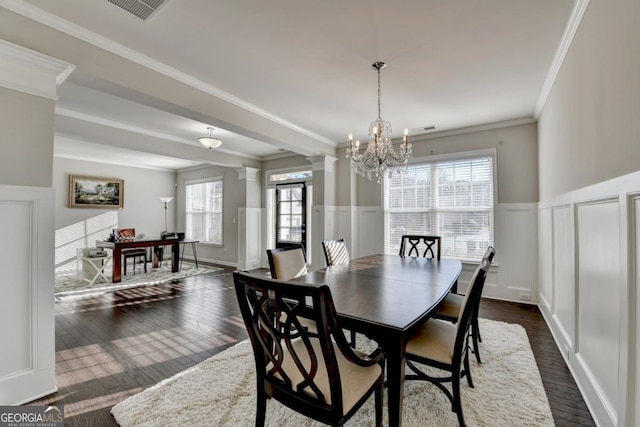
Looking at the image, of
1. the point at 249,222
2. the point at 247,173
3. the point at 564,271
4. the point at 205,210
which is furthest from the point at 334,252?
the point at 205,210

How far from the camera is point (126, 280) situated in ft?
18.1

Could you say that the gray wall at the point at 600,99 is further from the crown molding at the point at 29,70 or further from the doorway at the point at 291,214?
the doorway at the point at 291,214

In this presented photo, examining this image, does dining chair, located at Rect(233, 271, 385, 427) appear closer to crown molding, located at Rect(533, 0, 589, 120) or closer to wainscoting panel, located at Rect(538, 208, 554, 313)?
crown molding, located at Rect(533, 0, 589, 120)

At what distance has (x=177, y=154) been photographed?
5215mm

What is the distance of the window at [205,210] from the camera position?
768cm

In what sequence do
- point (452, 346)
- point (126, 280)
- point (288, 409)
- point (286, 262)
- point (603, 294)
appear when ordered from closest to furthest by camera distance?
point (603, 294)
point (452, 346)
point (288, 409)
point (286, 262)
point (126, 280)

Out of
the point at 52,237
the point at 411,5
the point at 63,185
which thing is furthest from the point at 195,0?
the point at 63,185

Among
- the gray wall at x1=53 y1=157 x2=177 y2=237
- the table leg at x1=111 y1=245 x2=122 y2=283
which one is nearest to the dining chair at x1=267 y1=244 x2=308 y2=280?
the table leg at x1=111 y1=245 x2=122 y2=283

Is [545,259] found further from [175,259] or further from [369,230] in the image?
[175,259]

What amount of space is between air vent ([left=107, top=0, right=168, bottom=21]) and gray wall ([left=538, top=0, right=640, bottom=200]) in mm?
2604

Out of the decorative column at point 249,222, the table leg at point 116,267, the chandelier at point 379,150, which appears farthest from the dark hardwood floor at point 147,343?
the chandelier at point 379,150

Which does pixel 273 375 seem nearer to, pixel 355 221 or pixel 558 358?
pixel 558 358

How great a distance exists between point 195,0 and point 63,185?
6942 mm

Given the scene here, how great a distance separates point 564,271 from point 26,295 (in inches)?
164
